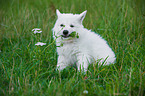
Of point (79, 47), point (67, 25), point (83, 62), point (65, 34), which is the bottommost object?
point (83, 62)

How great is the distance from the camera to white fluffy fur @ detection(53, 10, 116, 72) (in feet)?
11.0

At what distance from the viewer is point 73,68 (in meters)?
3.42

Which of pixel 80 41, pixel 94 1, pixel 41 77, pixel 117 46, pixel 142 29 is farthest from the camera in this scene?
pixel 94 1

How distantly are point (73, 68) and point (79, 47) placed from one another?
411mm

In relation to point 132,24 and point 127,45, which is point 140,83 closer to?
point 127,45

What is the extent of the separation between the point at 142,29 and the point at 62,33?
2.50m

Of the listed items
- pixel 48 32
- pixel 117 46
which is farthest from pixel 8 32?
pixel 117 46

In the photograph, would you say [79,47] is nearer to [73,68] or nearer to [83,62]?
[83,62]

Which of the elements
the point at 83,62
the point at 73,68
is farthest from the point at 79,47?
the point at 73,68

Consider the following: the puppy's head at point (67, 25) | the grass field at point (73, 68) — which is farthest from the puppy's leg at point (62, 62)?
the puppy's head at point (67, 25)

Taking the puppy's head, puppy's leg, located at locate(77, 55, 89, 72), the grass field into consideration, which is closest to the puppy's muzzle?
the puppy's head

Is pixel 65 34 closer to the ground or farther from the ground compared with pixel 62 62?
farther from the ground

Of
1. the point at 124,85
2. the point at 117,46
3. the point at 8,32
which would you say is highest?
the point at 8,32

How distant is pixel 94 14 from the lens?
622cm
